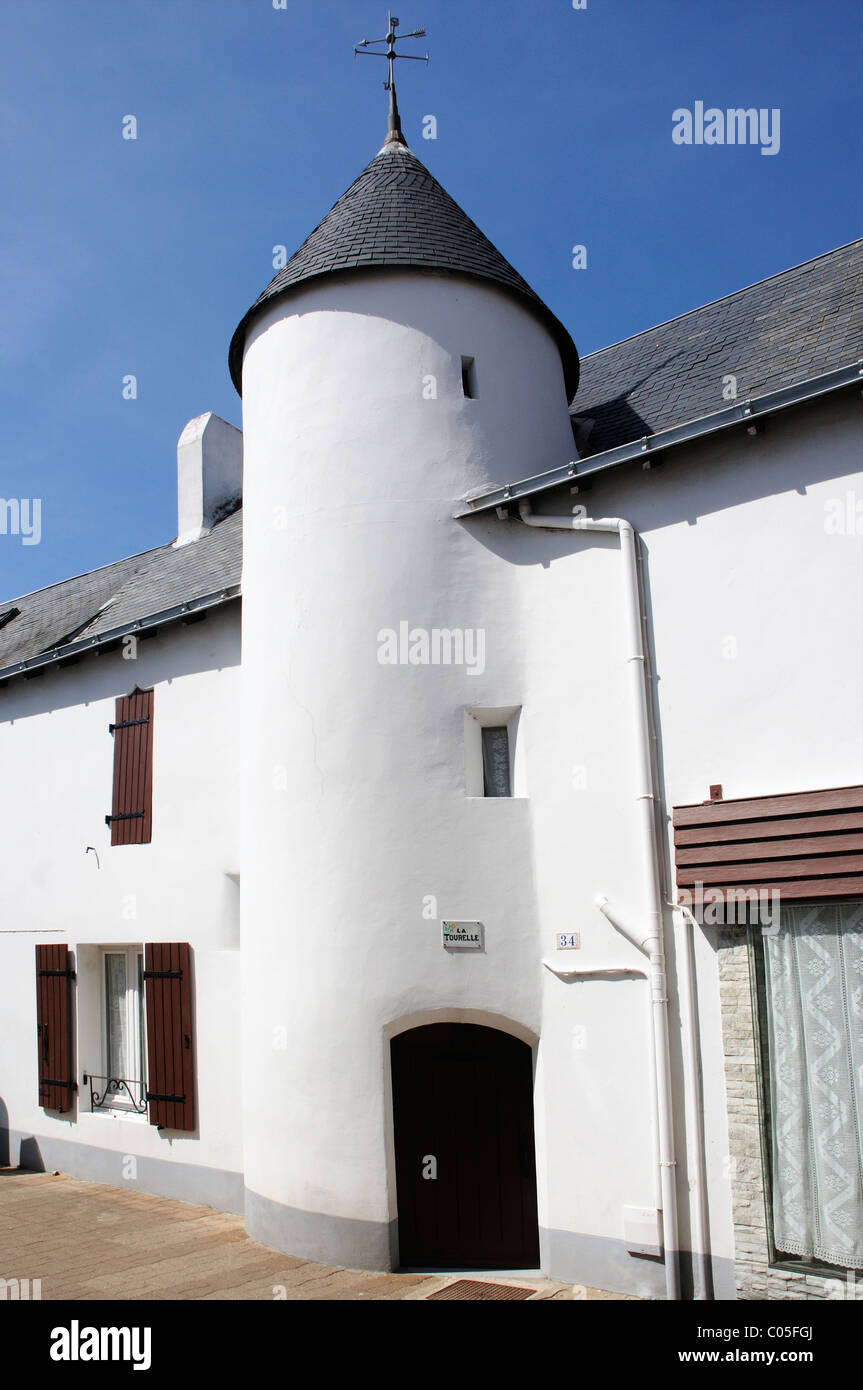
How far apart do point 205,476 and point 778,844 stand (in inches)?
387

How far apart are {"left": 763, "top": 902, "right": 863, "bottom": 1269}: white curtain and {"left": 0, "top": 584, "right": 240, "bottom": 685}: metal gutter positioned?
6099 mm

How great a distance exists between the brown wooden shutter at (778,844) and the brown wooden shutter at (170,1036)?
536 cm

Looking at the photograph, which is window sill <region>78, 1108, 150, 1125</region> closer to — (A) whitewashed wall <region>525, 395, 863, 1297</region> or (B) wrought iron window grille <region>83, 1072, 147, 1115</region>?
(B) wrought iron window grille <region>83, 1072, 147, 1115</region>

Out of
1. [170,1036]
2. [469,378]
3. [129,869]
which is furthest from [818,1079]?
[129,869]

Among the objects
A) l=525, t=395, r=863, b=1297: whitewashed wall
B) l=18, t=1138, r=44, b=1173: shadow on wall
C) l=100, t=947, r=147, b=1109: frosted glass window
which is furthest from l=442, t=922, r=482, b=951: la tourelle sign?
l=18, t=1138, r=44, b=1173: shadow on wall

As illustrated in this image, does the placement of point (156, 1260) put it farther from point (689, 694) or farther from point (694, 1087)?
point (689, 694)

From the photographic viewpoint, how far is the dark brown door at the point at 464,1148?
297 inches

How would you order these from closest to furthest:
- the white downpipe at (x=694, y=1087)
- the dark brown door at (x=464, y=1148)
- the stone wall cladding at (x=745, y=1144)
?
the stone wall cladding at (x=745, y=1144)
the white downpipe at (x=694, y=1087)
the dark brown door at (x=464, y=1148)

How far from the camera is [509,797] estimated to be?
8.02 metres

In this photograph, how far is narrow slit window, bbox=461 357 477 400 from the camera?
29.0 ft

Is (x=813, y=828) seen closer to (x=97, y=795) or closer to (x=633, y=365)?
(x=633, y=365)

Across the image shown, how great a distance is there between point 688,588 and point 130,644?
6.70 m

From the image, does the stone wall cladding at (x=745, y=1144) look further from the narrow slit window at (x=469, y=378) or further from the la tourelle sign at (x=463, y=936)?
the narrow slit window at (x=469, y=378)

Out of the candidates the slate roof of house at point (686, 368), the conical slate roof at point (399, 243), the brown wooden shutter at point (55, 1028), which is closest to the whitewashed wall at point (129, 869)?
the brown wooden shutter at point (55, 1028)
